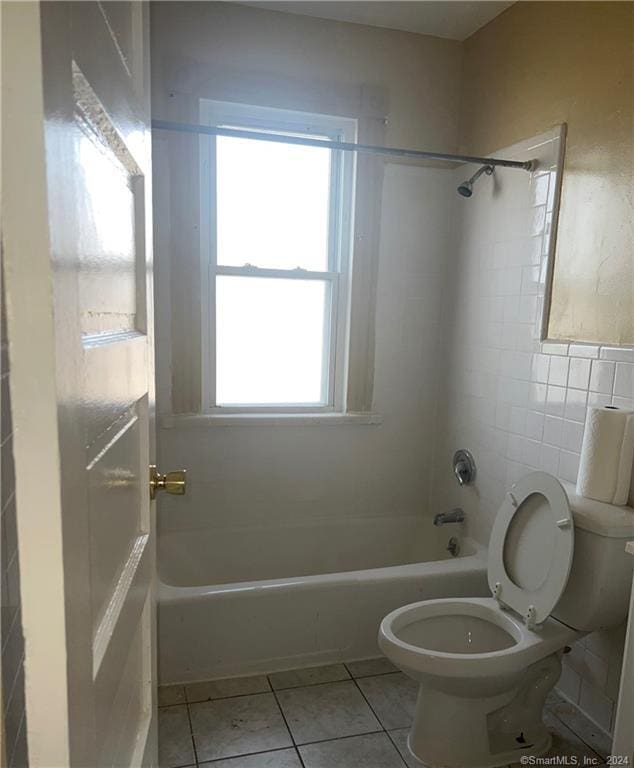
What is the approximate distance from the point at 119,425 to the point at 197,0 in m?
2.23

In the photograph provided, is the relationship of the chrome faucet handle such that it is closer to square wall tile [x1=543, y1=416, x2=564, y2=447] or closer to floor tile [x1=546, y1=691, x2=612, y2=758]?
square wall tile [x1=543, y1=416, x2=564, y2=447]

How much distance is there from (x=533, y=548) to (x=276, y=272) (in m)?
1.55

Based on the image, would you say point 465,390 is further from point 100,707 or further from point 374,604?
point 100,707

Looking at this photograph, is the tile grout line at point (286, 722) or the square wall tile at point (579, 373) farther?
the square wall tile at point (579, 373)

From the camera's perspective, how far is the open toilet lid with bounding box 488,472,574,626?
159 cm

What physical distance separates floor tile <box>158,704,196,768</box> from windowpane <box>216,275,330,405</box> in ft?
4.09

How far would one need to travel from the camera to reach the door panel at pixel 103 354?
0.45 metres

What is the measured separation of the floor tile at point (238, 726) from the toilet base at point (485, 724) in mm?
439

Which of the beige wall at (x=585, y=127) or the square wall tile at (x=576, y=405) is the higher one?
the beige wall at (x=585, y=127)

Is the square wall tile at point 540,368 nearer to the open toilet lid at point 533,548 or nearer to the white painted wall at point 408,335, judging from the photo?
the white painted wall at point 408,335

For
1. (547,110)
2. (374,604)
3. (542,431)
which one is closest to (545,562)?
(542,431)

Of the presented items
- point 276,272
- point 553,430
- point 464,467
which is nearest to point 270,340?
point 276,272

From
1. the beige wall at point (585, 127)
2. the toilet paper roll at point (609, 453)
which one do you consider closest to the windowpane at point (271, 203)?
the beige wall at point (585, 127)

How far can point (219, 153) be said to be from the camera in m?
2.39
